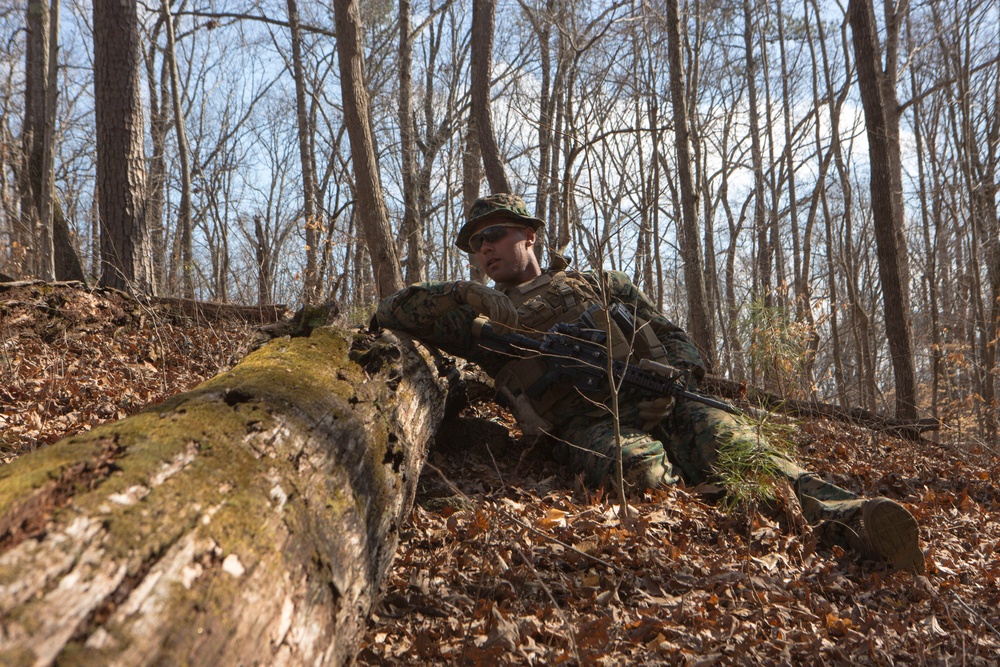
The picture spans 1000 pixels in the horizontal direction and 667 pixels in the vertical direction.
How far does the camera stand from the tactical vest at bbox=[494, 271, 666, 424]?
4316 mm

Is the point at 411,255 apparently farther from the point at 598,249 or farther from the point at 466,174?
the point at 598,249

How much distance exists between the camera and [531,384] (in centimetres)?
434

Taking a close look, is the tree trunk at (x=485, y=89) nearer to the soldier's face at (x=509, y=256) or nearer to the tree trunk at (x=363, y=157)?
the tree trunk at (x=363, y=157)

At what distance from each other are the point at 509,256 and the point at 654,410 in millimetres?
1449

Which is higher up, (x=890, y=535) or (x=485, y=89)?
(x=485, y=89)

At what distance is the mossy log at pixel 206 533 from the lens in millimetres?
1228

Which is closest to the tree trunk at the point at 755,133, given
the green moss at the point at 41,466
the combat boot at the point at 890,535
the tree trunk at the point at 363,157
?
the tree trunk at the point at 363,157

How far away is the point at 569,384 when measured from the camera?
171 inches

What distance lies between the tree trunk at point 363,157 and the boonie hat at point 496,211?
249cm

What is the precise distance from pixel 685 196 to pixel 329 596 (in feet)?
23.9

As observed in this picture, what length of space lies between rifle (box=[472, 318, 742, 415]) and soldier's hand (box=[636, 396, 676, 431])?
0.05 metres

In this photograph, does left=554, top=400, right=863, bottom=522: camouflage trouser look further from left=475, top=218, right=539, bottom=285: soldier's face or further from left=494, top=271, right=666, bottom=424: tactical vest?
left=475, top=218, right=539, bottom=285: soldier's face

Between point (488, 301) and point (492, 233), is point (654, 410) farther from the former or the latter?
point (492, 233)

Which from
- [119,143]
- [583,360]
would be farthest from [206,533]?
[119,143]
